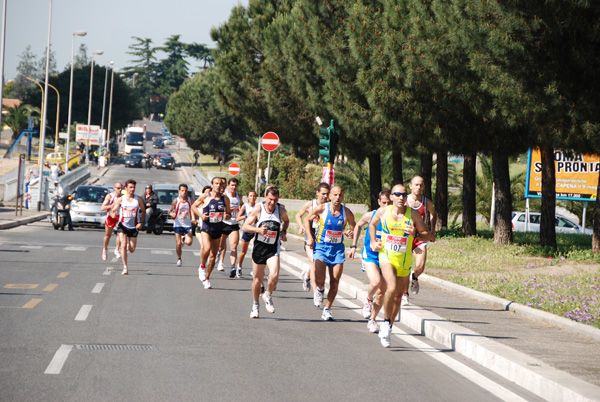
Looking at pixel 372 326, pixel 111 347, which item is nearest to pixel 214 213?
pixel 372 326

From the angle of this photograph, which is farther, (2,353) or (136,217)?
(136,217)

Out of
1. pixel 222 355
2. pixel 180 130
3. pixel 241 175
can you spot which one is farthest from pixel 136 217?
pixel 180 130

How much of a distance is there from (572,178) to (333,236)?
66.2 ft

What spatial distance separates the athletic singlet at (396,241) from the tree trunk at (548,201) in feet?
41.4

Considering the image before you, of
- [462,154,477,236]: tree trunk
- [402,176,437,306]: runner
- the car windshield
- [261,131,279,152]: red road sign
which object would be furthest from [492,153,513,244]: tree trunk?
the car windshield

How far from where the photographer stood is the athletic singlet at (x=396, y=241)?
9.49 meters

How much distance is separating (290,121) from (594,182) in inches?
493

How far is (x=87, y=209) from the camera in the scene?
3062 centimetres

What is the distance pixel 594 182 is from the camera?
28.4 meters

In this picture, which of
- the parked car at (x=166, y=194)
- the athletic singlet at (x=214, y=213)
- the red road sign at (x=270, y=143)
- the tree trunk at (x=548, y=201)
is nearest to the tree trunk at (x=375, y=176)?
the red road sign at (x=270, y=143)

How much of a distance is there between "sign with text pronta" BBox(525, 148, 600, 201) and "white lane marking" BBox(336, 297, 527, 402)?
19.1 m

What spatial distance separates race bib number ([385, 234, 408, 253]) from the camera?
9516 mm

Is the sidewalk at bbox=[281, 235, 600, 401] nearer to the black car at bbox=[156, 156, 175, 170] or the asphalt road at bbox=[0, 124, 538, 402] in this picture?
the asphalt road at bbox=[0, 124, 538, 402]

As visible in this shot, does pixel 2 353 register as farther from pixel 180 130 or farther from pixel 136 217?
pixel 180 130
